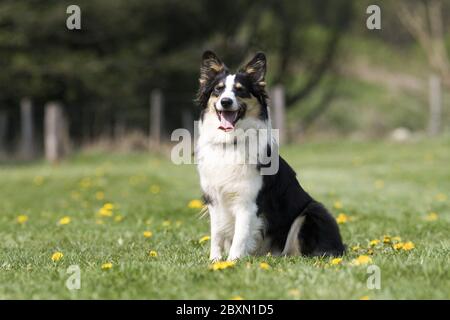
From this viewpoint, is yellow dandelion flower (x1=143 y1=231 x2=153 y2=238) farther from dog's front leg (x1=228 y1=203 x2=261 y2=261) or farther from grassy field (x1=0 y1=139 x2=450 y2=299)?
dog's front leg (x1=228 y1=203 x2=261 y2=261)

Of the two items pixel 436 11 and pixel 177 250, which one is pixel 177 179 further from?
pixel 436 11

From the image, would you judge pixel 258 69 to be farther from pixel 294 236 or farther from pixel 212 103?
pixel 294 236

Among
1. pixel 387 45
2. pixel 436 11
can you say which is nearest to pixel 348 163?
pixel 436 11

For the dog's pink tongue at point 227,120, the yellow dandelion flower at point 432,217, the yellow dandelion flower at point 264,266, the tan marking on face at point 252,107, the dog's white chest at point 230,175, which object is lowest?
the yellow dandelion flower at point 432,217

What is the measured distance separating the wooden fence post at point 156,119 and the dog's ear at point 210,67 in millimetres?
17270

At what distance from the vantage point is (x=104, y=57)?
85.8ft

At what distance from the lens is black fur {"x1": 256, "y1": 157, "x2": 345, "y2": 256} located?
5.88 m

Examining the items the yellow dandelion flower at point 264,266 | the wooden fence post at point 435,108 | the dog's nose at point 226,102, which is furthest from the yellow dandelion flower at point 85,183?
the wooden fence post at point 435,108

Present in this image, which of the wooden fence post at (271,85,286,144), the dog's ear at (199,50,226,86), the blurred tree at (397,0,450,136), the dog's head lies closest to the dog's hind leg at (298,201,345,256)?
the dog's head

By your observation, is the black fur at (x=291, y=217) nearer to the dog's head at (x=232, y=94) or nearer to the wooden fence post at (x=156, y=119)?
the dog's head at (x=232, y=94)

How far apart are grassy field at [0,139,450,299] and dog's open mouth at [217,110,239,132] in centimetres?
112

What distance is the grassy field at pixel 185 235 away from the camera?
4.43m

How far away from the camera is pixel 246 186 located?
577 centimetres

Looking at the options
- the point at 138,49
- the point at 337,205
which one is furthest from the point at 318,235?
the point at 138,49
